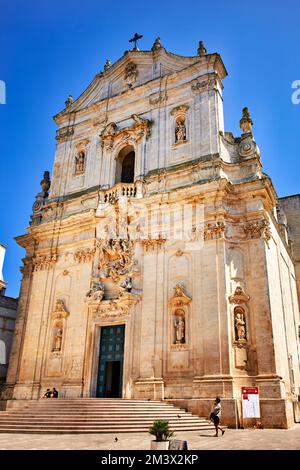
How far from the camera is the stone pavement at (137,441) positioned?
344 inches

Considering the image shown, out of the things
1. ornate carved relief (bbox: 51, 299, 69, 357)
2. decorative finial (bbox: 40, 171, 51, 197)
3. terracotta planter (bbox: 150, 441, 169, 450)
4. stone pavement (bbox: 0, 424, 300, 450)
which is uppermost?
decorative finial (bbox: 40, 171, 51, 197)

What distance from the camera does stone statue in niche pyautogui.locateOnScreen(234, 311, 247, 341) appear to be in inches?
591

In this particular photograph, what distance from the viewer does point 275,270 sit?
58.5 feet

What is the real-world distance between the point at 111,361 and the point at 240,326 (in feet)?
18.5

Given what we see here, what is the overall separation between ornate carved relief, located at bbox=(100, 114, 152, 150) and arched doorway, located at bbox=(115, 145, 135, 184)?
55 centimetres

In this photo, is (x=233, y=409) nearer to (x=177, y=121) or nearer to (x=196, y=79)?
(x=177, y=121)

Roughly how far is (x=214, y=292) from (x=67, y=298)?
7371 mm

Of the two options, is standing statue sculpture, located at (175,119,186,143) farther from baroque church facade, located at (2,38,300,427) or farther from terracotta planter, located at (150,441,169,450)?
terracotta planter, located at (150,441,169,450)

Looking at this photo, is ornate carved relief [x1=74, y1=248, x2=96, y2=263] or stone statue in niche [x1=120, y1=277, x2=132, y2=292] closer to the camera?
stone statue in niche [x1=120, y1=277, x2=132, y2=292]

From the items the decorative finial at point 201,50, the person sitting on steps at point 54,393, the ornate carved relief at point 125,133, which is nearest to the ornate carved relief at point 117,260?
the person sitting on steps at point 54,393

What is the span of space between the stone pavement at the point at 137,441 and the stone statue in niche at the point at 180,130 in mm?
12902

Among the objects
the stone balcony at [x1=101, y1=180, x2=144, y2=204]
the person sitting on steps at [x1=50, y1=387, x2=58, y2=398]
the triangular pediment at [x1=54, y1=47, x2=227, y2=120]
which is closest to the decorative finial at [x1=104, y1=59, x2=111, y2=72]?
the triangular pediment at [x1=54, y1=47, x2=227, y2=120]

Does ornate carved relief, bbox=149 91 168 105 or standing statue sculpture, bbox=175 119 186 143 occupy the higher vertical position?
ornate carved relief, bbox=149 91 168 105
